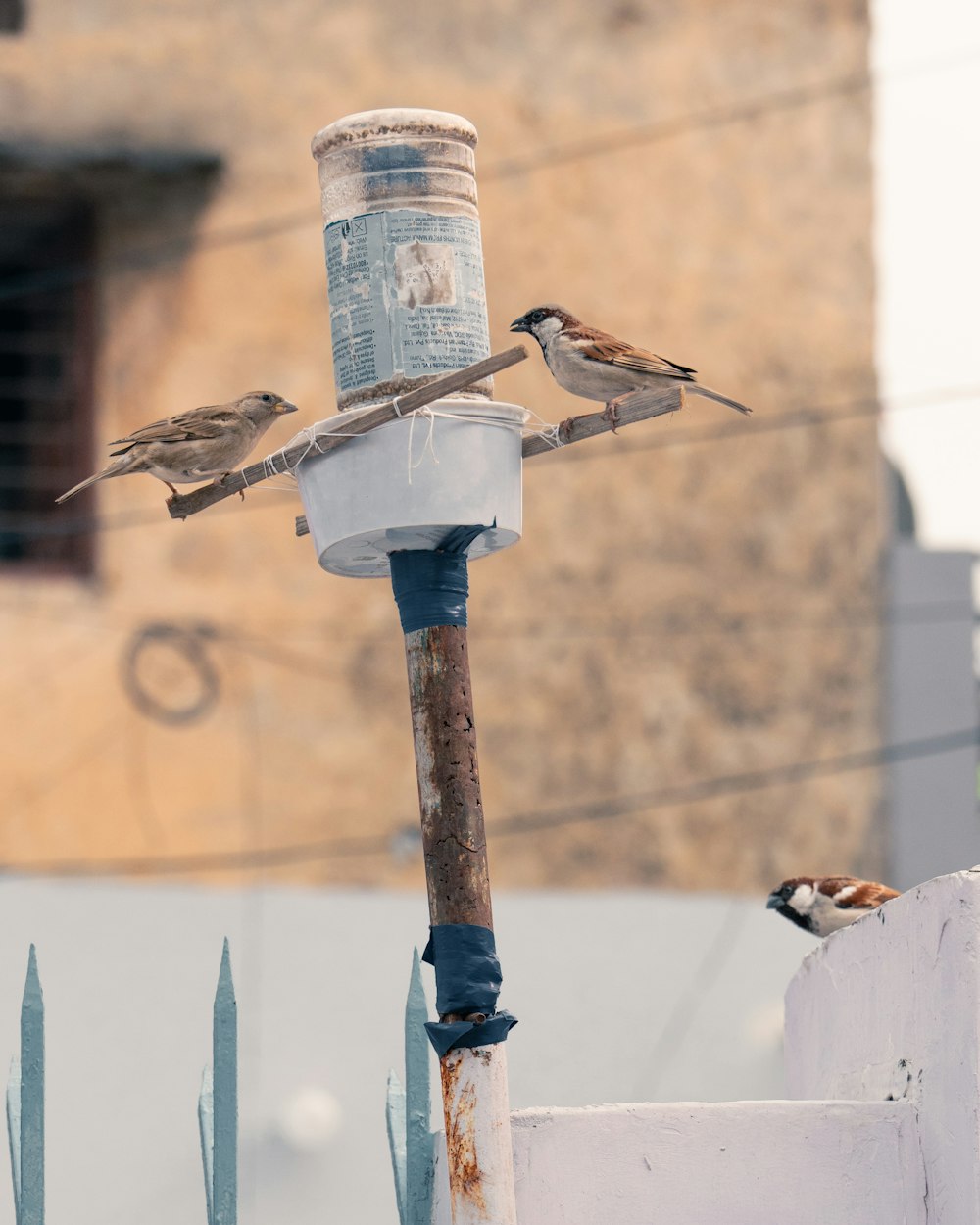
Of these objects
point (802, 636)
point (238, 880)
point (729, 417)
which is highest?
point (729, 417)

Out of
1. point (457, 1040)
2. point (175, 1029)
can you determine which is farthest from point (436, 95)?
point (457, 1040)

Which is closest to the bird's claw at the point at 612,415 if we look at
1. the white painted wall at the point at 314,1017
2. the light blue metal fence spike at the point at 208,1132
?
the light blue metal fence spike at the point at 208,1132

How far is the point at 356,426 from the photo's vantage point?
15.6 ft

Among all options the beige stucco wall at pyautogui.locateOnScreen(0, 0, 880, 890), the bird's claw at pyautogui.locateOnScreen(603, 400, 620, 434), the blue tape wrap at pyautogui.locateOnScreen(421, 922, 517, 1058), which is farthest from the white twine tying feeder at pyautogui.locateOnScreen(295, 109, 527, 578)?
the beige stucco wall at pyautogui.locateOnScreen(0, 0, 880, 890)

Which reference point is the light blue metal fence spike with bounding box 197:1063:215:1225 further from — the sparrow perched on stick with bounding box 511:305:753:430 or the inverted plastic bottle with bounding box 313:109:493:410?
the sparrow perched on stick with bounding box 511:305:753:430

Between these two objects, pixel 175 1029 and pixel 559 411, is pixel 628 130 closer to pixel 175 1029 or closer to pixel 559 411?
pixel 559 411

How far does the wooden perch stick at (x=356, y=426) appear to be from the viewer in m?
4.54

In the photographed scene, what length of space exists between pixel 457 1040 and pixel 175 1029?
6684 millimetres

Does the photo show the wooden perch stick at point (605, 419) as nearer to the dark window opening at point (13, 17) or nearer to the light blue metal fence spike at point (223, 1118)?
the light blue metal fence spike at point (223, 1118)

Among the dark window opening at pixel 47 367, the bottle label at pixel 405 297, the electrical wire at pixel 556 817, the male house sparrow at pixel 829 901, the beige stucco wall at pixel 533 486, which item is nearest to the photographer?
the bottle label at pixel 405 297

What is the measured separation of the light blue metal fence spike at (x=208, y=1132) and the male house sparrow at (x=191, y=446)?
5.55ft

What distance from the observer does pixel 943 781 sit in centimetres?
1331

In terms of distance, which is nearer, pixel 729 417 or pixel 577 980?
pixel 577 980

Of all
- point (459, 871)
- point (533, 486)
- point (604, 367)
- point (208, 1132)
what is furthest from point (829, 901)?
point (533, 486)
